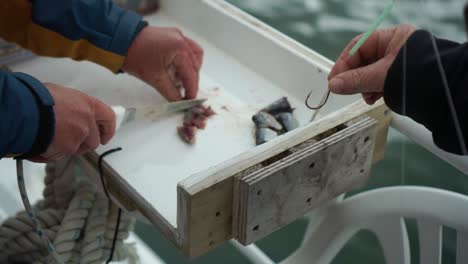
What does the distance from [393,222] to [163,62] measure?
437 mm

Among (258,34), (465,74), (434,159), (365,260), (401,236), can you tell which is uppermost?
(465,74)

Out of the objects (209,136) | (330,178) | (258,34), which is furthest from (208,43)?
(330,178)

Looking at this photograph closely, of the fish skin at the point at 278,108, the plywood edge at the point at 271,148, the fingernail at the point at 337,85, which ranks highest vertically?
the fingernail at the point at 337,85

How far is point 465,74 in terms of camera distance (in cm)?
58

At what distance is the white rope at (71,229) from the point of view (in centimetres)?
90

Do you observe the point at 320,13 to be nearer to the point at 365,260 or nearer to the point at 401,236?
the point at 365,260

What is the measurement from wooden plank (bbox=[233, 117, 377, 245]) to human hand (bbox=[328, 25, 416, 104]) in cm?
7

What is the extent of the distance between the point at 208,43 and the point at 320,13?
621 mm

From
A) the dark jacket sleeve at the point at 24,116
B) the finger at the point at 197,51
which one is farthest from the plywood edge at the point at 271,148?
the finger at the point at 197,51

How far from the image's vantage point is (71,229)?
0.91m

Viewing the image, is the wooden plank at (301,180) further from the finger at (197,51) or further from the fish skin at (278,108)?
the finger at (197,51)

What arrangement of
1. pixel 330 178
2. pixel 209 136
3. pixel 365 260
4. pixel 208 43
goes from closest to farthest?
pixel 330 178
pixel 209 136
pixel 208 43
pixel 365 260

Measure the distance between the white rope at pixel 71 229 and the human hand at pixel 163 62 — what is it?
0.20 metres

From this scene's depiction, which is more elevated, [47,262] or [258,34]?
[258,34]
